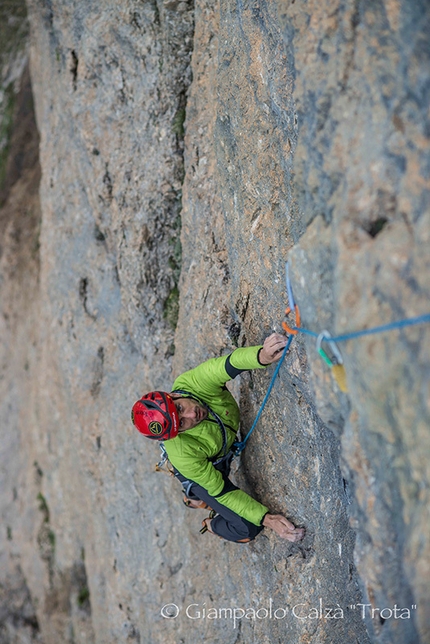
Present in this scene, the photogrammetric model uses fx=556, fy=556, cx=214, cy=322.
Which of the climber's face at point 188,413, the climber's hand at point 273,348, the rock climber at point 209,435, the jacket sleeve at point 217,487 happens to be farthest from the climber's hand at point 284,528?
the climber's hand at point 273,348

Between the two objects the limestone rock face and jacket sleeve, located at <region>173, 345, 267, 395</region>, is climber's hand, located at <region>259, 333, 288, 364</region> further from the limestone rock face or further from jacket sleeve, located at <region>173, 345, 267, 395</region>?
the limestone rock face

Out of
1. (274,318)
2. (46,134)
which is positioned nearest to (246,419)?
(274,318)

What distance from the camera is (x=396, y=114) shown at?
11.0 ft

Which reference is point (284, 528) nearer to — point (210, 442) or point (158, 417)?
point (210, 442)

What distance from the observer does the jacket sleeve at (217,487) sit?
6.11 m

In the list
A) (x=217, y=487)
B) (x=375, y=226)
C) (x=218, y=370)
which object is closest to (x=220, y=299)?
(x=218, y=370)

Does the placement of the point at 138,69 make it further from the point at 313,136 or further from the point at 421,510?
the point at 421,510

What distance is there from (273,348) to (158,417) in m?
1.41

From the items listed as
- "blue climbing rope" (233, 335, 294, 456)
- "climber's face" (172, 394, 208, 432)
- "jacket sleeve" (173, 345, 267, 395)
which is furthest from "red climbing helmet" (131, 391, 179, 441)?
"blue climbing rope" (233, 335, 294, 456)

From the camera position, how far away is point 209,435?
632cm

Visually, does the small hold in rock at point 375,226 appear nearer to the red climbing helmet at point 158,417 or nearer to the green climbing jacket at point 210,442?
the green climbing jacket at point 210,442

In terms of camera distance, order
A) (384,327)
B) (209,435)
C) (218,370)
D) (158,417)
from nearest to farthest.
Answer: (384,327) < (158,417) < (218,370) < (209,435)

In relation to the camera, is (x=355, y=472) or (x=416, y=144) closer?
(x=416, y=144)

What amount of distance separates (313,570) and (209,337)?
301cm
